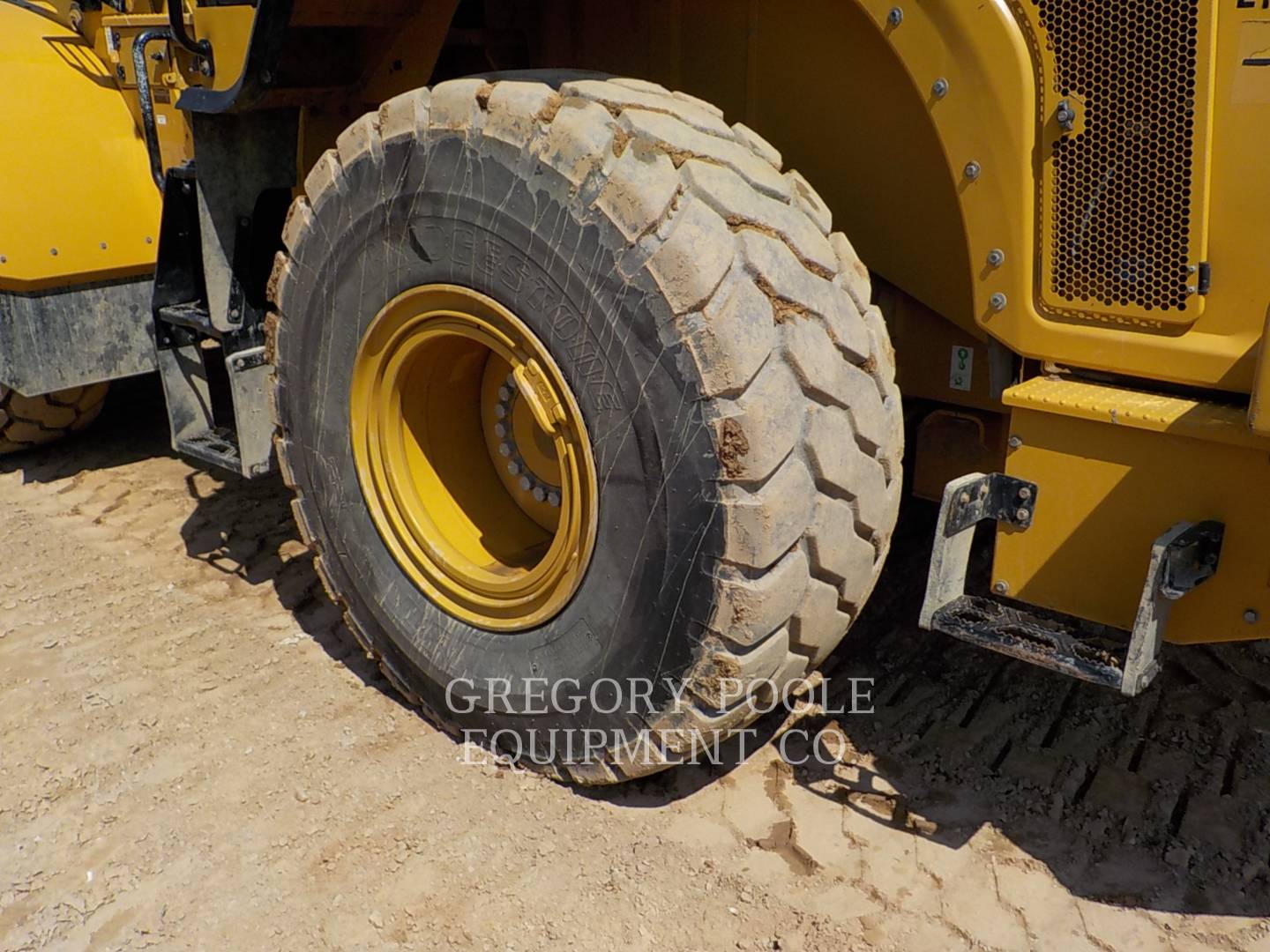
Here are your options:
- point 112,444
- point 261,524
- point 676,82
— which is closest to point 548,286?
point 676,82

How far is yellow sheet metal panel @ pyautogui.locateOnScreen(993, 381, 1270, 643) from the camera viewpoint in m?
2.13

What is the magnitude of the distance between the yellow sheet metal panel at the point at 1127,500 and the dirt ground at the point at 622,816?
58cm

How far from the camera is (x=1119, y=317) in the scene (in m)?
2.23

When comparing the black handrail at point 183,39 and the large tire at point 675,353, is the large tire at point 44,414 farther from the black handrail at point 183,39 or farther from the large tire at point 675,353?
the large tire at point 675,353

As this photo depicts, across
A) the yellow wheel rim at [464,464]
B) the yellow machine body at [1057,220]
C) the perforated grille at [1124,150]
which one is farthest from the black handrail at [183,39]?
the perforated grille at [1124,150]

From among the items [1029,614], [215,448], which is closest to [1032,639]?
[1029,614]

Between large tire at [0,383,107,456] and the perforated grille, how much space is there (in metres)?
3.88

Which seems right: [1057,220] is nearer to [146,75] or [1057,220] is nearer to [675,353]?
[675,353]

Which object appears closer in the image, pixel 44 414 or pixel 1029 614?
pixel 1029 614

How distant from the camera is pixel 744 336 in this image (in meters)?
2.16

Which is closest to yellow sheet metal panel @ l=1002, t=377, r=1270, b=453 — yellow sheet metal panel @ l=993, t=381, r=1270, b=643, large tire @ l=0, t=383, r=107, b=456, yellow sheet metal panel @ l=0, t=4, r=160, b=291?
yellow sheet metal panel @ l=993, t=381, r=1270, b=643

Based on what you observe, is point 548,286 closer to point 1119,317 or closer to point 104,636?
point 1119,317

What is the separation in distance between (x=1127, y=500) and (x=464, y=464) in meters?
1.57

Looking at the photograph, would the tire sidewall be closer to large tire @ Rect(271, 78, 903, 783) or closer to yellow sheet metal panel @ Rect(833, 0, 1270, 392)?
large tire @ Rect(271, 78, 903, 783)
